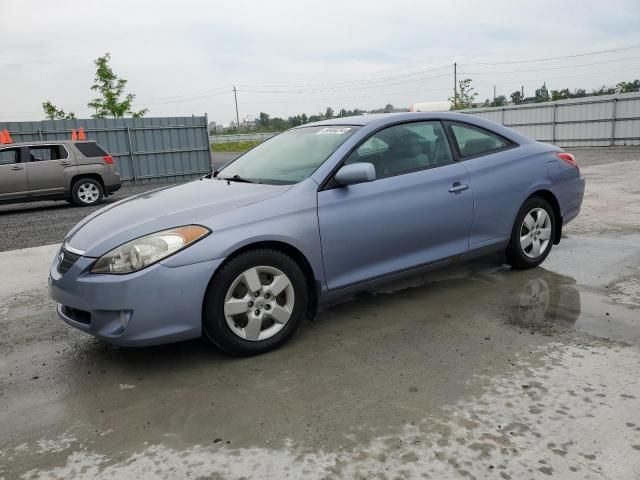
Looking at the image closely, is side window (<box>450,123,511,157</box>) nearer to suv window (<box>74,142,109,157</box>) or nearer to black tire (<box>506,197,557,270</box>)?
black tire (<box>506,197,557,270</box>)

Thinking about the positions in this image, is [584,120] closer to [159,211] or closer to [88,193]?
[88,193]

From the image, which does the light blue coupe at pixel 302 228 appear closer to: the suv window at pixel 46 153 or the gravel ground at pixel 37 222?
the gravel ground at pixel 37 222

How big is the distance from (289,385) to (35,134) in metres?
17.7

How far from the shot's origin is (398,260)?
3.98 metres

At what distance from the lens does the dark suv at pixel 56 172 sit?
1177 cm

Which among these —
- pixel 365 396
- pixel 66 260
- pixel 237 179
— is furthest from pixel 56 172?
pixel 365 396

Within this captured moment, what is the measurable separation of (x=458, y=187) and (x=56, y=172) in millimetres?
10560

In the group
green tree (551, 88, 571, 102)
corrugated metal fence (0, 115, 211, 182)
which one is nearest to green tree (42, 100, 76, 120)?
corrugated metal fence (0, 115, 211, 182)

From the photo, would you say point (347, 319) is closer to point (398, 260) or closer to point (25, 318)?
point (398, 260)

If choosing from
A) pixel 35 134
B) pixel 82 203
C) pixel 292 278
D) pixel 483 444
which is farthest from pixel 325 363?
pixel 35 134

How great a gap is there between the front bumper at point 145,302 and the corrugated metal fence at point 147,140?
55.4 ft

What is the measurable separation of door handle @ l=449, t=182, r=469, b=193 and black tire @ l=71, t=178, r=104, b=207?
1053 centimetres

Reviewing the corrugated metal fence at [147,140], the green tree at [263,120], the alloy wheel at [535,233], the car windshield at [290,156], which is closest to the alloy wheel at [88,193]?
the corrugated metal fence at [147,140]

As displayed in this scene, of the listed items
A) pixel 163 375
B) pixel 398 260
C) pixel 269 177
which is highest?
pixel 269 177
